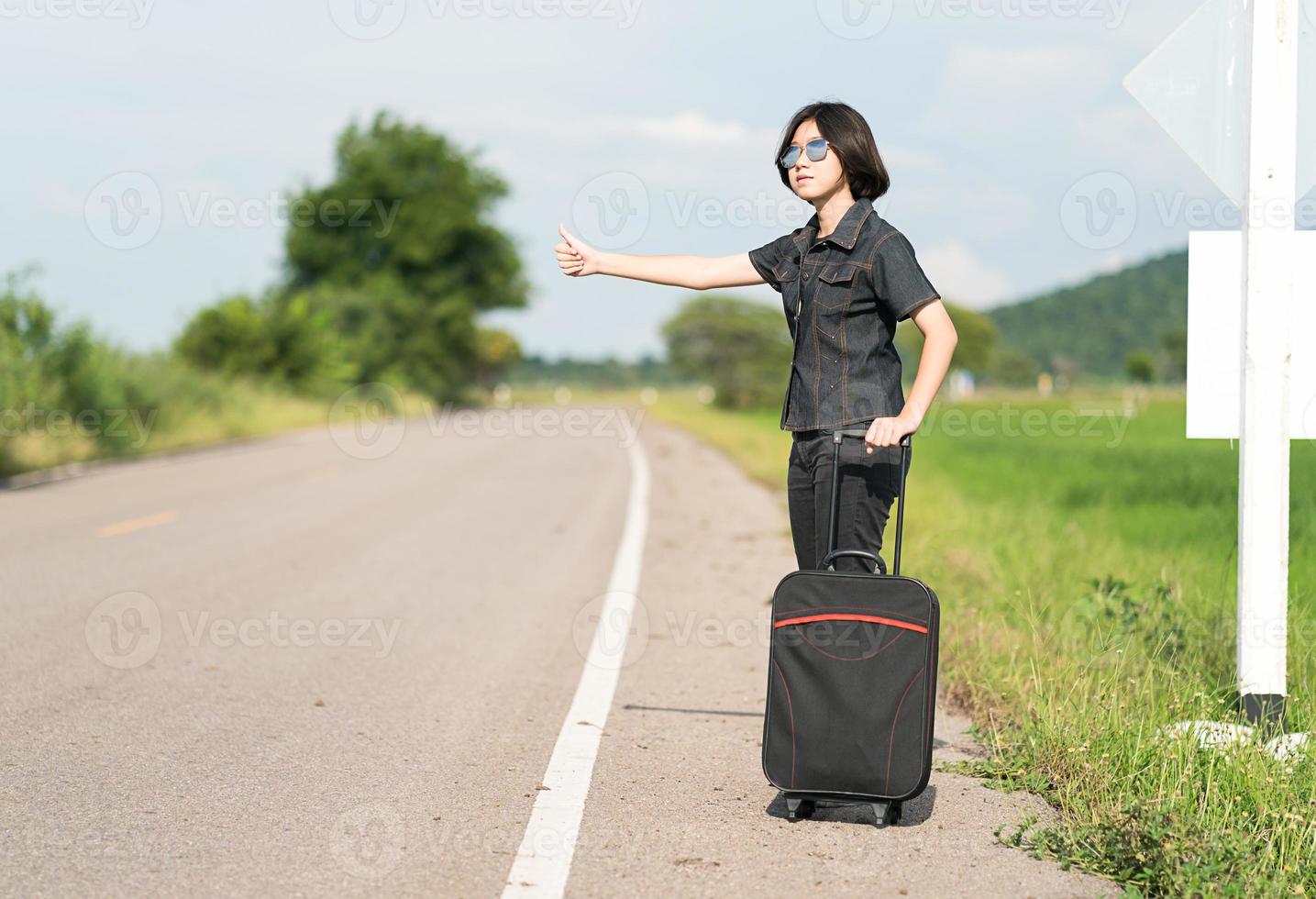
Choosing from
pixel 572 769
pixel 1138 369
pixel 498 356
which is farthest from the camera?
pixel 498 356

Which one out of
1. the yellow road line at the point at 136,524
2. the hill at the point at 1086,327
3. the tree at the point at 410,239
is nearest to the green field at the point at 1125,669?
the yellow road line at the point at 136,524

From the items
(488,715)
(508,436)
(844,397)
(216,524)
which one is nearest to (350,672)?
(488,715)

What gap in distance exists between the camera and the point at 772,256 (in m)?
4.08

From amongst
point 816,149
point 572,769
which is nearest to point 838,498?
point 816,149

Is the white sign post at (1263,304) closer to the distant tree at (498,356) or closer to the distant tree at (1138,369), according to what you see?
the distant tree at (1138,369)

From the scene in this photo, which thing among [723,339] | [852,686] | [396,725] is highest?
[723,339]

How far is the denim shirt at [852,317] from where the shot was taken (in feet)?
12.2

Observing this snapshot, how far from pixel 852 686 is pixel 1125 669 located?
6.76ft

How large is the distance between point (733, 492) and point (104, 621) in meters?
9.65

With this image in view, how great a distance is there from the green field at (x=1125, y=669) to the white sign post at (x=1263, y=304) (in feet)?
1.01

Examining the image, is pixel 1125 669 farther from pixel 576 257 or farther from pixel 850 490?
pixel 576 257

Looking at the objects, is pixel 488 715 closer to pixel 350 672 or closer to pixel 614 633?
pixel 350 672

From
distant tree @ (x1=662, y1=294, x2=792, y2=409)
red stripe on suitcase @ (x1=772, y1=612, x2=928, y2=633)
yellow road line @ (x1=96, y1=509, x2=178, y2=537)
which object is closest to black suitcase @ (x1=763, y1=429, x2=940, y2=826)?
red stripe on suitcase @ (x1=772, y1=612, x2=928, y2=633)

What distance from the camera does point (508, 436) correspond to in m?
29.8
